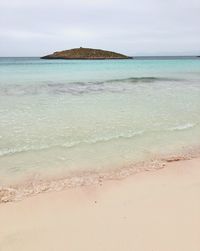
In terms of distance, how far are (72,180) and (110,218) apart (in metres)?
1.28

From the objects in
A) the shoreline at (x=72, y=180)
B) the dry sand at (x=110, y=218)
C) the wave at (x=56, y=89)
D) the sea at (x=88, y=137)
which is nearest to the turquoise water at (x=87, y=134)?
the sea at (x=88, y=137)

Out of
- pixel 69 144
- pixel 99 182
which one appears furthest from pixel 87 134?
pixel 99 182

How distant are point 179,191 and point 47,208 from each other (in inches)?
72.7

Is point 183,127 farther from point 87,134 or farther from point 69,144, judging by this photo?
point 69,144

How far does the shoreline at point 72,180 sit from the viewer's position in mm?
4242

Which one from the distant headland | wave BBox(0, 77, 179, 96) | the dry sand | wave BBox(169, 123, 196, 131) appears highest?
the distant headland

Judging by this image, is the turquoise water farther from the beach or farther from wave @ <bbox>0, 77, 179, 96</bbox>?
wave @ <bbox>0, 77, 179, 96</bbox>

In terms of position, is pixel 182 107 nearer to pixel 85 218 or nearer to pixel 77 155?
pixel 77 155

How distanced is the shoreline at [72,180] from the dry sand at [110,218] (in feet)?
0.51

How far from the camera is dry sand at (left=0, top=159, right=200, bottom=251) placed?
10.2 feet

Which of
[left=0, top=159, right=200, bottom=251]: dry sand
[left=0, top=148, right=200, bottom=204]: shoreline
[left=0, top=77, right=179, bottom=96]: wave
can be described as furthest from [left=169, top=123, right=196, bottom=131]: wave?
[left=0, top=77, right=179, bottom=96]: wave

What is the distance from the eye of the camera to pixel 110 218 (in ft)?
11.6

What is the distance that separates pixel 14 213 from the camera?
3689mm

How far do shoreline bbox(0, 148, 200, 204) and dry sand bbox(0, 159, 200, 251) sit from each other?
0.16m
